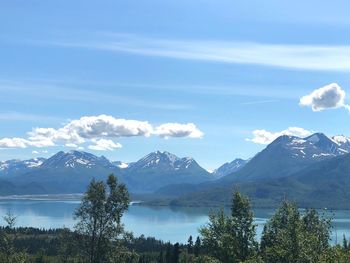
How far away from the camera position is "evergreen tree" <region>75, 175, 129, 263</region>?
4481cm

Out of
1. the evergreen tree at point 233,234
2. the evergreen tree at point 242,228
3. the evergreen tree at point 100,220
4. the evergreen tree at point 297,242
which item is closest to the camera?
the evergreen tree at point 297,242

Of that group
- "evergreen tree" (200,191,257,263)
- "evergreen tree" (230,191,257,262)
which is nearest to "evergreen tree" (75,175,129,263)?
"evergreen tree" (200,191,257,263)

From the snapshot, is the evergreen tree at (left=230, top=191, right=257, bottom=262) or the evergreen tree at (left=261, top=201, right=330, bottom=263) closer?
the evergreen tree at (left=261, top=201, right=330, bottom=263)

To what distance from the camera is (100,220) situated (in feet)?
148

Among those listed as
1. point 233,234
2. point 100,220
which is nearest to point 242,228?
point 233,234

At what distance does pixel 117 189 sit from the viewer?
45.8 meters

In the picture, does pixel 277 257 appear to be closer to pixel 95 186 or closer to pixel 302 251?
pixel 302 251

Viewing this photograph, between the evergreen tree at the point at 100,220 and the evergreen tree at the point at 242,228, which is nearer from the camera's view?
the evergreen tree at the point at 242,228

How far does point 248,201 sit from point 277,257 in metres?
9.79

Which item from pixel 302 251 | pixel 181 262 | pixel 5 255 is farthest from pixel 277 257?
pixel 181 262

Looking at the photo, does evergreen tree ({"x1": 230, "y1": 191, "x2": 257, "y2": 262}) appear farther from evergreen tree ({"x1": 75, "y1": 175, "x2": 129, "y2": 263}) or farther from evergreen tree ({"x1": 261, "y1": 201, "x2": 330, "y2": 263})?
evergreen tree ({"x1": 75, "y1": 175, "x2": 129, "y2": 263})

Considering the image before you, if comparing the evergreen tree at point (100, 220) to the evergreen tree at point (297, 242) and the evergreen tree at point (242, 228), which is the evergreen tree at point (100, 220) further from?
the evergreen tree at point (297, 242)

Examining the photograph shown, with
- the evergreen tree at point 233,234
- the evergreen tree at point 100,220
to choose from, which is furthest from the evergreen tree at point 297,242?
the evergreen tree at point 100,220

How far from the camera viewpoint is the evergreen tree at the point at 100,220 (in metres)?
44.8
